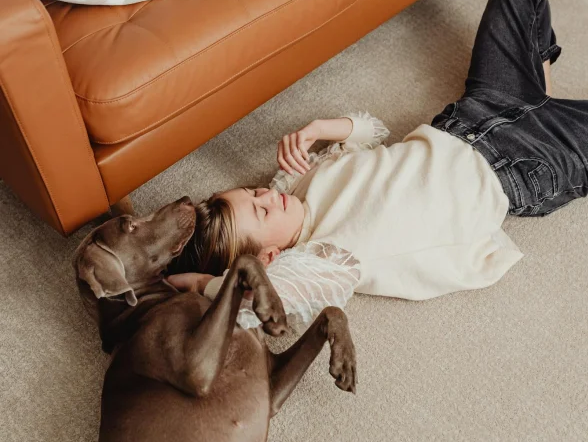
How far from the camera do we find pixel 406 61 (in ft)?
7.34

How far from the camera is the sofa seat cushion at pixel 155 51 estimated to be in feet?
4.57

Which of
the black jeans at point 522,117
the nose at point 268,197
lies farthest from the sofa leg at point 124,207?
the black jeans at point 522,117

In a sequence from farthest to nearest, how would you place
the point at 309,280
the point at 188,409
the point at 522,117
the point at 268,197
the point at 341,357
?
the point at 522,117, the point at 268,197, the point at 309,280, the point at 341,357, the point at 188,409

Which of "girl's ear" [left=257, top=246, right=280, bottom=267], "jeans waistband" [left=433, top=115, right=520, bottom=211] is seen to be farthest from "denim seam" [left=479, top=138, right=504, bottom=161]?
"girl's ear" [left=257, top=246, right=280, bottom=267]

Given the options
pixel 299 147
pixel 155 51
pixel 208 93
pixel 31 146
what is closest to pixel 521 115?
pixel 299 147

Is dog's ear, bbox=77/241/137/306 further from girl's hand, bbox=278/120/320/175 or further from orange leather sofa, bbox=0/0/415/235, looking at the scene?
girl's hand, bbox=278/120/320/175

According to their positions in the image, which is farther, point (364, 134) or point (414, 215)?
point (364, 134)

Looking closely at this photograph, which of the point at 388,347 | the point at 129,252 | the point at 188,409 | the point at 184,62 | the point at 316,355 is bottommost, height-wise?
the point at 388,347

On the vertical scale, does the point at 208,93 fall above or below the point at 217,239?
above

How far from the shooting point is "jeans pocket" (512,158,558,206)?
5.61ft

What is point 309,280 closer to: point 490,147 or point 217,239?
point 217,239

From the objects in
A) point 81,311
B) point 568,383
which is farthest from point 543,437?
point 81,311

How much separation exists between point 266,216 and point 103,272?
0.43m

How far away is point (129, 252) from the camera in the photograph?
134cm
